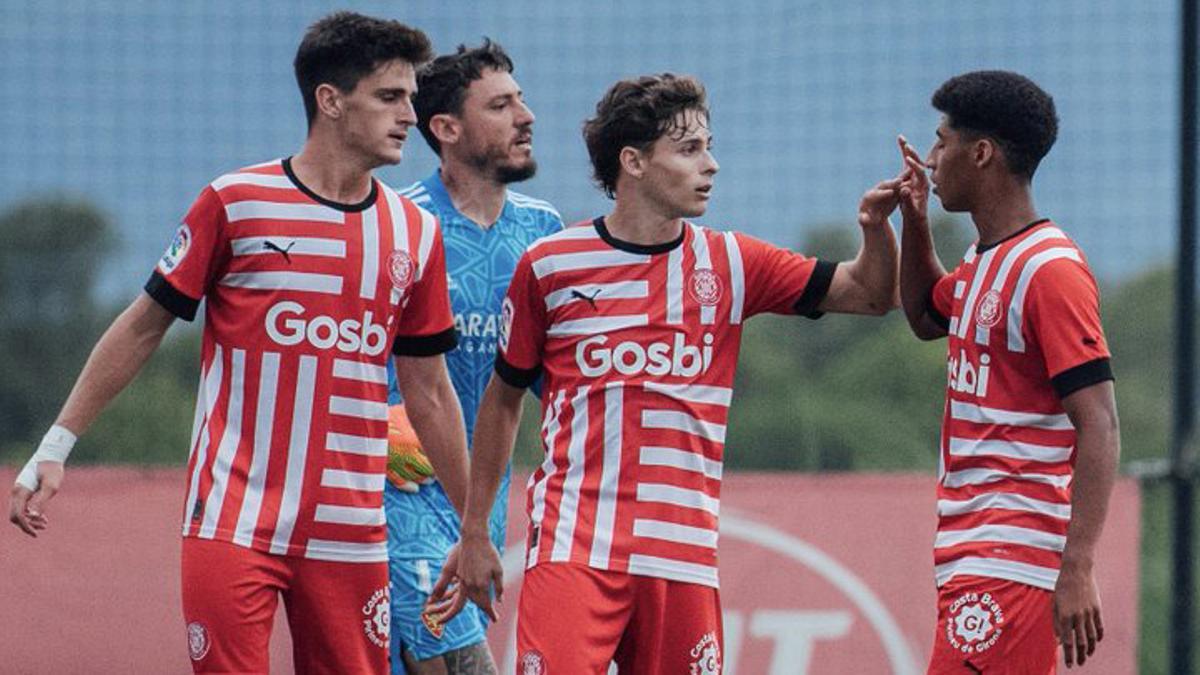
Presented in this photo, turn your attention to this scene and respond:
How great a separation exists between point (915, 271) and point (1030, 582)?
2.93 ft

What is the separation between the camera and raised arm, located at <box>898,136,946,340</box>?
16.8 feet

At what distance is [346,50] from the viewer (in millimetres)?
5141

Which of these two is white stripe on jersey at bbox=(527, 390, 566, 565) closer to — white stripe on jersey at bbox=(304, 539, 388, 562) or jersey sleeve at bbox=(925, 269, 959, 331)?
white stripe on jersey at bbox=(304, 539, 388, 562)

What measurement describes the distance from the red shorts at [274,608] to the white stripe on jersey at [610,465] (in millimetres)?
543

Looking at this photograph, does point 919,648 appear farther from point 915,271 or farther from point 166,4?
point 166,4

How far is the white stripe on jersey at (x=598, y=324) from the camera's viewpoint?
5.02m

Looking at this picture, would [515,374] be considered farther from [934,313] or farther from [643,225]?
[934,313]

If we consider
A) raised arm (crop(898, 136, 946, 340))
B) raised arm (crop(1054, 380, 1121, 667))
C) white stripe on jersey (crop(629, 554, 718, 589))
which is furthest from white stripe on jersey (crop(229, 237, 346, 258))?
raised arm (crop(1054, 380, 1121, 667))

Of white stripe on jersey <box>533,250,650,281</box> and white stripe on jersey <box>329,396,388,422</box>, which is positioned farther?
white stripe on jersey <box>533,250,650,281</box>

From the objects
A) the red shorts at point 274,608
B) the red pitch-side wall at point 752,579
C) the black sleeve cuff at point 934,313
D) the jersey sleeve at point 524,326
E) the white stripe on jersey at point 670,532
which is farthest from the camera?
the red pitch-side wall at point 752,579

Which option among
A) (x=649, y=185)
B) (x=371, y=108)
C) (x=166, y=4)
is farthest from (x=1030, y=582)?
(x=166, y=4)

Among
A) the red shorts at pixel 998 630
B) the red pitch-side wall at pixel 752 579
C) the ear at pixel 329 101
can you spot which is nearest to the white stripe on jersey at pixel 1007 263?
the red shorts at pixel 998 630

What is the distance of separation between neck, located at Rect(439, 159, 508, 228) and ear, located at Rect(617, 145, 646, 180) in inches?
36.5

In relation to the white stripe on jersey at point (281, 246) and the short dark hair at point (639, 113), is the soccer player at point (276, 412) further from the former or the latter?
the short dark hair at point (639, 113)
